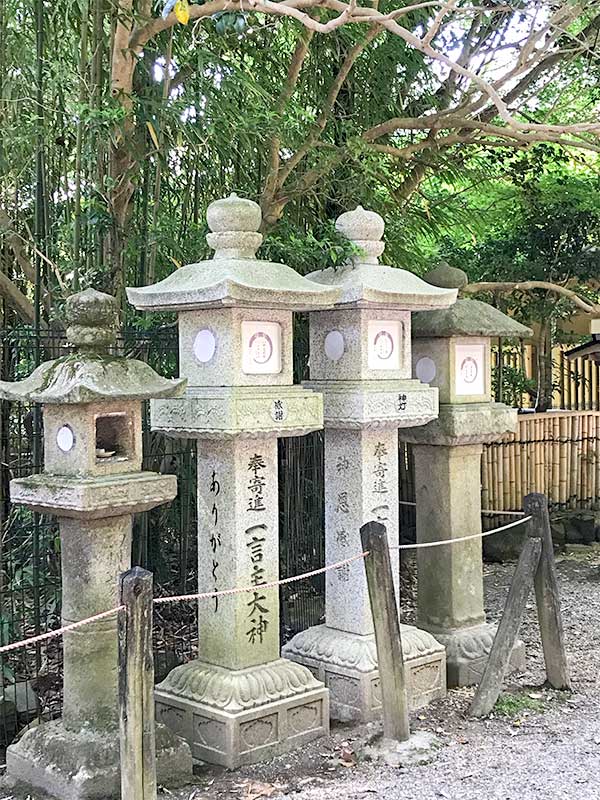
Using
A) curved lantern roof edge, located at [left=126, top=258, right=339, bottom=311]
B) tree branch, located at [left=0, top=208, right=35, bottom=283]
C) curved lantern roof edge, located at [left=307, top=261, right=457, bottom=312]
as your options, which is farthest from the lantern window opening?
tree branch, located at [left=0, top=208, right=35, bottom=283]

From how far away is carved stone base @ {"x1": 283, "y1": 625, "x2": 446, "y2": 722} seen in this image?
16.0 ft

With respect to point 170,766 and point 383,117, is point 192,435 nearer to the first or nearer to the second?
point 170,766

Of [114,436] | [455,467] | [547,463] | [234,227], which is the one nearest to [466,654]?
[455,467]

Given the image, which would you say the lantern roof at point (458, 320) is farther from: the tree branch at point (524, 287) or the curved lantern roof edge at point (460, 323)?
the tree branch at point (524, 287)

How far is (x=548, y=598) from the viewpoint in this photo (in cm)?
522

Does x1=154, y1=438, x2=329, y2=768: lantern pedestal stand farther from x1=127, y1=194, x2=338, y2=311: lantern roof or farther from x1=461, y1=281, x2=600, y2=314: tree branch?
x1=461, y1=281, x2=600, y2=314: tree branch

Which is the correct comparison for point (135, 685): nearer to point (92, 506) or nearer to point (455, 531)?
point (92, 506)

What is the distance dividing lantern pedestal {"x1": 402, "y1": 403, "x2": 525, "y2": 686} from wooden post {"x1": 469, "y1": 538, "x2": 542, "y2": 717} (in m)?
0.52

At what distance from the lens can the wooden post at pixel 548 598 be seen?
5.13m

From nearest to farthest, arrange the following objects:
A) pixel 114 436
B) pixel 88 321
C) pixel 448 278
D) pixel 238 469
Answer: pixel 88 321, pixel 114 436, pixel 238 469, pixel 448 278

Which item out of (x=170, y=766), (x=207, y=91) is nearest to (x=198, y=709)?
(x=170, y=766)

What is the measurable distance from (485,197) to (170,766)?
749cm

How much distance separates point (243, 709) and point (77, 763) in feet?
2.66

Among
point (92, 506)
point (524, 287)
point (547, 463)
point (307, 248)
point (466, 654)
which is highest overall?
point (524, 287)
